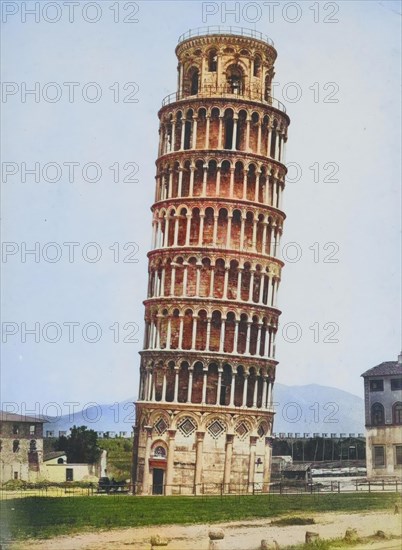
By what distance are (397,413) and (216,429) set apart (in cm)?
1364

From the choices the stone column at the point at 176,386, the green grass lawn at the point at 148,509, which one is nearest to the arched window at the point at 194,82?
the stone column at the point at 176,386

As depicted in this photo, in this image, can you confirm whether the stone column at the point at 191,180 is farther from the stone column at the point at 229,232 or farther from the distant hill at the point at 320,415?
the distant hill at the point at 320,415

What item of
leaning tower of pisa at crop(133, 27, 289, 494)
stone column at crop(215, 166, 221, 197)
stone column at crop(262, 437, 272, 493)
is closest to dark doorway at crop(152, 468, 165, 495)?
leaning tower of pisa at crop(133, 27, 289, 494)

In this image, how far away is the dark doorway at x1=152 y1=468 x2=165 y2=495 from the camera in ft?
135

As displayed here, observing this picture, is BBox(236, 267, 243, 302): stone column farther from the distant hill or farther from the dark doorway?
the distant hill

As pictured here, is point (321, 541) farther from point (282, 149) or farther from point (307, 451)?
point (307, 451)

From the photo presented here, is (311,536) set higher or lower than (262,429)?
lower

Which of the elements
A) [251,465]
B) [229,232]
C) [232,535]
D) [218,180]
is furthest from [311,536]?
[218,180]

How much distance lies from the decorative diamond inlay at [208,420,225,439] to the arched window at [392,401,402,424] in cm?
1310

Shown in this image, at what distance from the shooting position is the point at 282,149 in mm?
44312

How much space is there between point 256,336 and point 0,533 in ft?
60.7

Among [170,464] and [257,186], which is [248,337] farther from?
[257,186]

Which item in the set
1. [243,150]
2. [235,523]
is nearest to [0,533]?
[235,523]

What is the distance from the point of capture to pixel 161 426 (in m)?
41.3
